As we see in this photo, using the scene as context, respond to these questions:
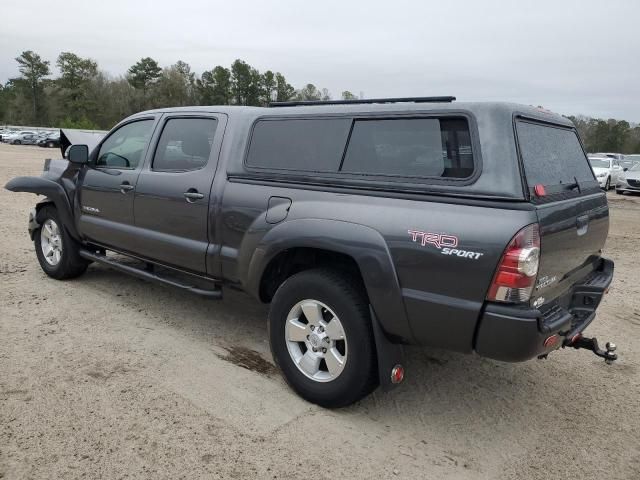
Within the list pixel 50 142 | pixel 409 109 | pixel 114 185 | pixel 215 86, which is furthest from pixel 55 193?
pixel 215 86

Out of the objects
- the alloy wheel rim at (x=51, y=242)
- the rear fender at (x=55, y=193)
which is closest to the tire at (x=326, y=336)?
the rear fender at (x=55, y=193)

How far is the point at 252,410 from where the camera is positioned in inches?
128

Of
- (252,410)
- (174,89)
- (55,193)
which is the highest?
(174,89)

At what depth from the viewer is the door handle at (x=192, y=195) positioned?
399cm

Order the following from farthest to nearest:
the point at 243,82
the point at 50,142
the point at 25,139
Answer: the point at 243,82 < the point at 25,139 < the point at 50,142

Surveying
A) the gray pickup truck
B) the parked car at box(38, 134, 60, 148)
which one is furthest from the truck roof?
the parked car at box(38, 134, 60, 148)

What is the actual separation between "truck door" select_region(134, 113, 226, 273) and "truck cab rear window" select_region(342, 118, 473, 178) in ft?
→ 4.32

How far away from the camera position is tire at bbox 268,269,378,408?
9.98ft

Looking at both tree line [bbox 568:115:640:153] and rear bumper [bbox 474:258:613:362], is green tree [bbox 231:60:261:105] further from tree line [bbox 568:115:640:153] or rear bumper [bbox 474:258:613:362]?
rear bumper [bbox 474:258:613:362]

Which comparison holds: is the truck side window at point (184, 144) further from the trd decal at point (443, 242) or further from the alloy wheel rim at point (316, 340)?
the trd decal at point (443, 242)

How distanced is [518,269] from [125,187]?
3520mm

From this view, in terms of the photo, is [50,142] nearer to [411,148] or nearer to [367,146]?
[367,146]

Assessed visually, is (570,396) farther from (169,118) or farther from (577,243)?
(169,118)

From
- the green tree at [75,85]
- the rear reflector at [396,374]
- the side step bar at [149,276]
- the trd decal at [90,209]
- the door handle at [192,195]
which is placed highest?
the green tree at [75,85]
